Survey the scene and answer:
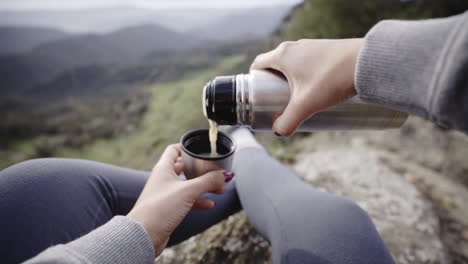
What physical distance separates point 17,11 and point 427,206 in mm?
34137

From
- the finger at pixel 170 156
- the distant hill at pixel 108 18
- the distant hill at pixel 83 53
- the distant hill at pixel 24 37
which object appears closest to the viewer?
the finger at pixel 170 156

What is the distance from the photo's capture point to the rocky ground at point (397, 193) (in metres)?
1.26

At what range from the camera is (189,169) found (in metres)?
0.84

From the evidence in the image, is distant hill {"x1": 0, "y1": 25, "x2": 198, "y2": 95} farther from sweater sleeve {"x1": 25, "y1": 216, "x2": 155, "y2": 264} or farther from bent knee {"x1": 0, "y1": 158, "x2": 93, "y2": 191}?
sweater sleeve {"x1": 25, "y1": 216, "x2": 155, "y2": 264}

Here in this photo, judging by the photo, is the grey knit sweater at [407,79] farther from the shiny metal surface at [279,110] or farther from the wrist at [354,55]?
the shiny metal surface at [279,110]

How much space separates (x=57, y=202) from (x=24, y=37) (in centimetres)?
3697

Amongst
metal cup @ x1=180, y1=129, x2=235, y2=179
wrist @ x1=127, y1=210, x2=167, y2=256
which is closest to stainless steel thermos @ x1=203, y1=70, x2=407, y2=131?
metal cup @ x1=180, y1=129, x2=235, y2=179

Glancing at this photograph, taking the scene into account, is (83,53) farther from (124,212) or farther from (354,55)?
(354,55)

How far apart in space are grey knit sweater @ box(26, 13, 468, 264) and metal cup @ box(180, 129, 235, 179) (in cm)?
27

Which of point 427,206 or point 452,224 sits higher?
point 427,206

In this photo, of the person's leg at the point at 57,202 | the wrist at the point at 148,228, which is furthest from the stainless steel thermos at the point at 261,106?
the person's leg at the point at 57,202

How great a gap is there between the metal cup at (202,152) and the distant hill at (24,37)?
1172 inches

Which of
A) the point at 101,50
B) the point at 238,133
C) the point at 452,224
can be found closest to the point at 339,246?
the point at 238,133

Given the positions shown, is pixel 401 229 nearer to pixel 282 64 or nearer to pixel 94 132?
pixel 282 64
